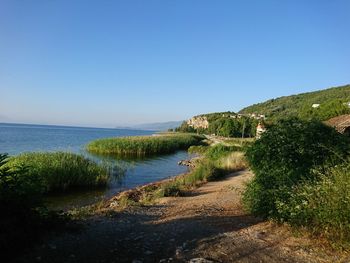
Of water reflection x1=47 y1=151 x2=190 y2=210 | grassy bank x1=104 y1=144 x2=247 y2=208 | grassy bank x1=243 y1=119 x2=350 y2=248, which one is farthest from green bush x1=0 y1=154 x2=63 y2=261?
grassy bank x1=104 y1=144 x2=247 y2=208

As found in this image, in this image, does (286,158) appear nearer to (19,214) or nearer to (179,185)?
(19,214)

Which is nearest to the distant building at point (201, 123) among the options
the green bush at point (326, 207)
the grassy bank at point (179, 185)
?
the grassy bank at point (179, 185)

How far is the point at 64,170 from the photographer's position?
751 inches

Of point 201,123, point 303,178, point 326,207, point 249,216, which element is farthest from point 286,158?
point 201,123

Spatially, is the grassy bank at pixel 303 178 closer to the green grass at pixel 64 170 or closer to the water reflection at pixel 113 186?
the water reflection at pixel 113 186

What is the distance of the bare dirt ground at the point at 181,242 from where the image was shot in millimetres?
5777

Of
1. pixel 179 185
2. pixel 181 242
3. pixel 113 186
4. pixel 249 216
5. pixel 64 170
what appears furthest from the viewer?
pixel 113 186

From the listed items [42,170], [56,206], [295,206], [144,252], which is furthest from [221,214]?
[42,170]

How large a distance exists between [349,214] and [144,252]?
11.5 feet

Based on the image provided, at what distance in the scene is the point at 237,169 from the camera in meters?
22.7

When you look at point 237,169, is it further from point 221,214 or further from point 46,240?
point 46,240

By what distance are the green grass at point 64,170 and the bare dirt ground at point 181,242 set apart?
1023 centimetres

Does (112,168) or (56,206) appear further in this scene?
(112,168)

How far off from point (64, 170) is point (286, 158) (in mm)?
13681
